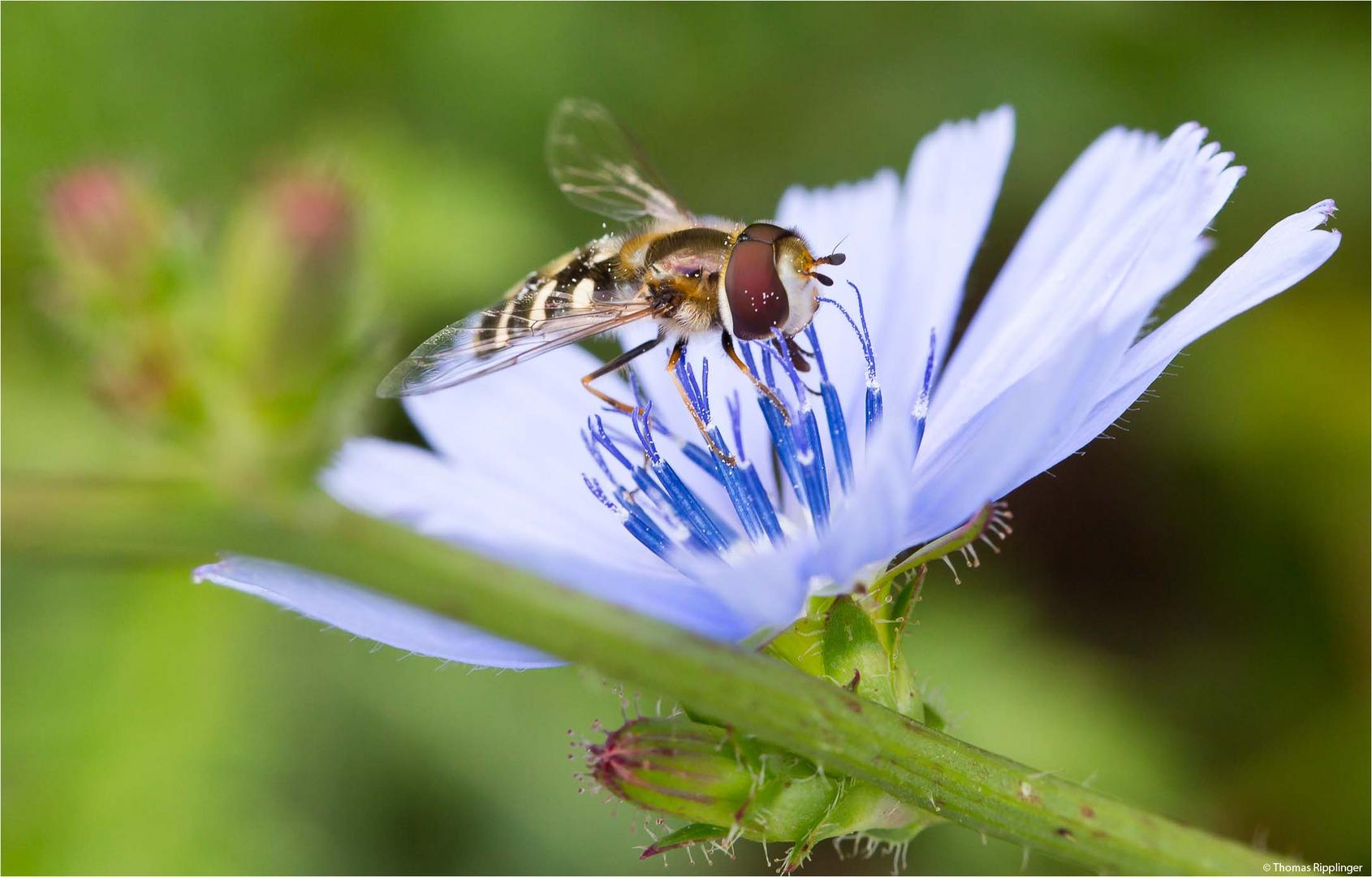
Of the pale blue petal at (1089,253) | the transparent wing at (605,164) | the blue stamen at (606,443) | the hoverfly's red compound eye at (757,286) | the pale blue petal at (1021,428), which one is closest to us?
the pale blue petal at (1021,428)

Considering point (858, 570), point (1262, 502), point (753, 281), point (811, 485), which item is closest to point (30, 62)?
point (753, 281)

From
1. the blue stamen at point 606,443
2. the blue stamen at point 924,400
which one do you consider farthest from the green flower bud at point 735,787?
the blue stamen at point 606,443

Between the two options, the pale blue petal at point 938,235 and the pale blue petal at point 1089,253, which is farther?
the pale blue petal at point 938,235

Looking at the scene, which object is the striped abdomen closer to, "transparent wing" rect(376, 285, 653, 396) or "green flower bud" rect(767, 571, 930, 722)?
"transparent wing" rect(376, 285, 653, 396)

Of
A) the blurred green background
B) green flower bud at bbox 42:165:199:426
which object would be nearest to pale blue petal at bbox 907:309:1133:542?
green flower bud at bbox 42:165:199:426

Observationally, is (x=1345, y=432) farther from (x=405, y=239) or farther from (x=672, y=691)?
(x=672, y=691)

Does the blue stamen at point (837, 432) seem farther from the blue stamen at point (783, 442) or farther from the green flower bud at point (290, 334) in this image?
the green flower bud at point (290, 334)
